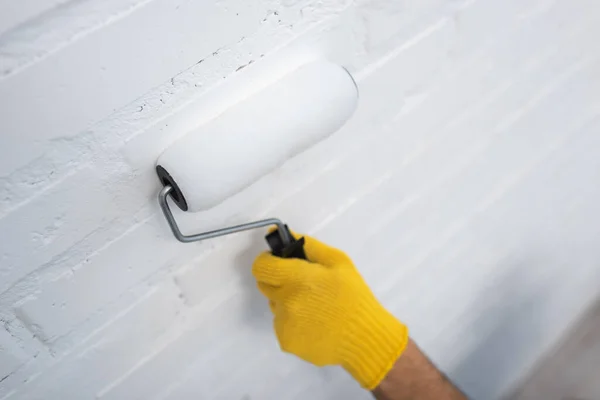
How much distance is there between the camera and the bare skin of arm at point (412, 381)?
0.66m

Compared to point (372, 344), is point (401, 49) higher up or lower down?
higher up

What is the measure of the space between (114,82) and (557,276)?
44.4 inches

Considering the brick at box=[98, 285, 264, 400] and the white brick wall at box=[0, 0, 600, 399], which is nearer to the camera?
the white brick wall at box=[0, 0, 600, 399]

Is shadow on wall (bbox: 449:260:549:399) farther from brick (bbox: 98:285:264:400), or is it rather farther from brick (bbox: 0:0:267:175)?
brick (bbox: 0:0:267:175)

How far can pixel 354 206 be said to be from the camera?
2.21 ft

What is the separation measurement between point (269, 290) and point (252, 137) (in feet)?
0.73

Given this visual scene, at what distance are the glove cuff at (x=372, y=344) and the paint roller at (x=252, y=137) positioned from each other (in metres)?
0.22

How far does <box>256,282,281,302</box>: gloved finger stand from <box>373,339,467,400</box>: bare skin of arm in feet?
0.60

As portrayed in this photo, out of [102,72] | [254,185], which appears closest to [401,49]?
[254,185]

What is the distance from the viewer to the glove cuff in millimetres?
618

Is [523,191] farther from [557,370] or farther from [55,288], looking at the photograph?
[55,288]

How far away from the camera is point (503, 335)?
1.19m

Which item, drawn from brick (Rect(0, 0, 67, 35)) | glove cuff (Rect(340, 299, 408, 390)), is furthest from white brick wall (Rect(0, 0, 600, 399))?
glove cuff (Rect(340, 299, 408, 390))

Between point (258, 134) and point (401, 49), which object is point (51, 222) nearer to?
point (258, 134)
